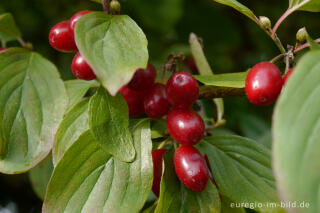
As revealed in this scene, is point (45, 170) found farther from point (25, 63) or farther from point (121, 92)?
point (121, 92)

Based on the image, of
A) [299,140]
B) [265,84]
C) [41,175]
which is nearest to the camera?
[299,140]

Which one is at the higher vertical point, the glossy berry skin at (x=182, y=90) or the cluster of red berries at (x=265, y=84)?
the cluster of red berries at (x=265, y=84)

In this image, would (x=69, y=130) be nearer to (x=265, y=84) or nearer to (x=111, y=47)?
(x=111, y=47)

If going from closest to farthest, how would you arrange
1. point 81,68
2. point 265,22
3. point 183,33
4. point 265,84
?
point 265,84, point 81,68, point 265,22, point 183,33

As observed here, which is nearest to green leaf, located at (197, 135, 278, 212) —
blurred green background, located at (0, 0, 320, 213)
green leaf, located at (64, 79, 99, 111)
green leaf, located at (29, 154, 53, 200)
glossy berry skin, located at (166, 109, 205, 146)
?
glossy berry skin, located at (166, 109, 205, 146)

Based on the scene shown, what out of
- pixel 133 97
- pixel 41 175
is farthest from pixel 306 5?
pixel 41 175

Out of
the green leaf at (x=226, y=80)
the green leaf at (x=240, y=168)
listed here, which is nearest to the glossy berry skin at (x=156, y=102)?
the green leaf at (x=226, y=80)

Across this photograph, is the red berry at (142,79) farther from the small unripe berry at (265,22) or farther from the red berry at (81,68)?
the small unripe berry at (265,22)
